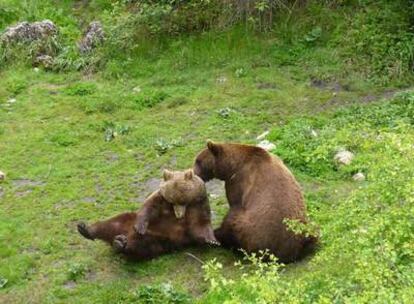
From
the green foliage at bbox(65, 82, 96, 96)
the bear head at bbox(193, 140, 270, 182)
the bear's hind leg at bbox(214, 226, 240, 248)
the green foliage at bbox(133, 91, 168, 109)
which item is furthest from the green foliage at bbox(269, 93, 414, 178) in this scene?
the green foliage at bbox(65, 82, 96, 96)

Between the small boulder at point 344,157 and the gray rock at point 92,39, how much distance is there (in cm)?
561

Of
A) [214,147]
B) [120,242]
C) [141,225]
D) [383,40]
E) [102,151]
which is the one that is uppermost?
[214,147]

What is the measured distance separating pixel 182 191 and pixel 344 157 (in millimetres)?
2567

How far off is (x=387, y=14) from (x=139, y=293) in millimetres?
7345

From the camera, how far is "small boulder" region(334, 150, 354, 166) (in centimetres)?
843

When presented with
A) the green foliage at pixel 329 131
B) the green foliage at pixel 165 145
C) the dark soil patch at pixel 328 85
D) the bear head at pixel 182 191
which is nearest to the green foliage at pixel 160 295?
the bear head at pixel 182 191

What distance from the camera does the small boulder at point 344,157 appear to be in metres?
8.43

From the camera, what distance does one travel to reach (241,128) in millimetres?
9977

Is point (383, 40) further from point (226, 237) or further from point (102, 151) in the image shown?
point (226, 237)

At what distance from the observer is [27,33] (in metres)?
12.9

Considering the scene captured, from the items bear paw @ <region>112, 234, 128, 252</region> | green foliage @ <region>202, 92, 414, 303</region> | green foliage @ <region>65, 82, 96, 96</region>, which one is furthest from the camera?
green foliage @ <region>65, 82, 96, 96</region>

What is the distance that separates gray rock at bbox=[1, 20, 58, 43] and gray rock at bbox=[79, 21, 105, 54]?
656mm

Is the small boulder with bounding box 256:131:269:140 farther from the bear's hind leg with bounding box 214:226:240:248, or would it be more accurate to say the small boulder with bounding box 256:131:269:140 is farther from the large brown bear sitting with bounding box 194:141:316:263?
the bear's hind leg with bounding box 214:226:240:248

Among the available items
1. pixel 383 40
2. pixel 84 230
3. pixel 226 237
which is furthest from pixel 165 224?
pixel 383 40
